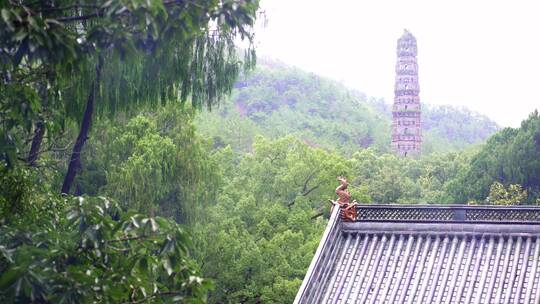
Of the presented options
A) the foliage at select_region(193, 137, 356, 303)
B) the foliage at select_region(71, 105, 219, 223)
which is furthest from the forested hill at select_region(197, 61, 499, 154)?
the foliage at select_region(71, 105, 219, 223)

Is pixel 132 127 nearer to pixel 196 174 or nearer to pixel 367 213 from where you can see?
pixel 196 174

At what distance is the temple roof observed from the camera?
13.8m

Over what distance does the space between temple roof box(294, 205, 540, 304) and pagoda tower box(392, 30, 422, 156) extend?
58.7 meters

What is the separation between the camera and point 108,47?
254 inches

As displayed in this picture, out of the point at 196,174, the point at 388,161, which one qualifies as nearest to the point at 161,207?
the point at 196,174

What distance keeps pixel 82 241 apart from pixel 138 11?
1521 mm

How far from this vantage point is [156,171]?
22.4m

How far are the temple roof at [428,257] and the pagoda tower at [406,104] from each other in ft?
193

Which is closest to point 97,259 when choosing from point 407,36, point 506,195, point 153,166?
point 153,166

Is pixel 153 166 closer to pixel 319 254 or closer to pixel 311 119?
pixel 319 254

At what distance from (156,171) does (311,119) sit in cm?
6206

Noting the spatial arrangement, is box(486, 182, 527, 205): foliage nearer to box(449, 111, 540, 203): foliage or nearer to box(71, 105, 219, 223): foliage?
box(449, 111, 540, 203): foliage

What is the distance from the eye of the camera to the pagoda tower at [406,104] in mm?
74188

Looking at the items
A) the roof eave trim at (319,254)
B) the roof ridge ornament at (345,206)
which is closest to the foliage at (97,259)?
the roof eave trim at (319,254)
